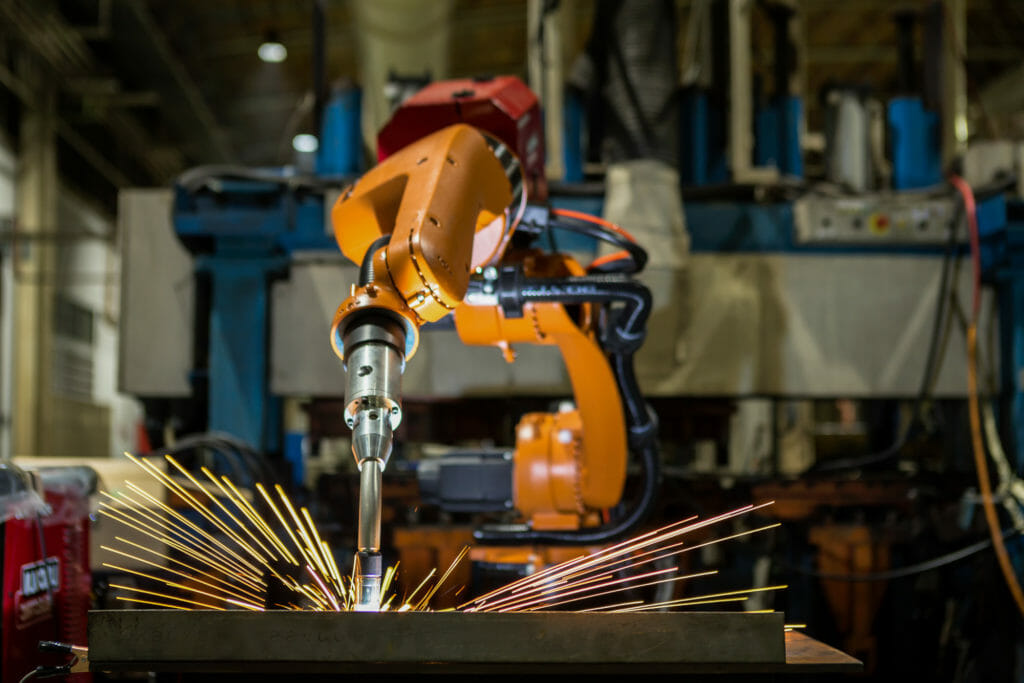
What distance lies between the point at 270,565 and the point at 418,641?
1.49 m

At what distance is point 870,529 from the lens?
3008 millimetres

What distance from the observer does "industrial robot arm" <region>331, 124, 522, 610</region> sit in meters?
1.34

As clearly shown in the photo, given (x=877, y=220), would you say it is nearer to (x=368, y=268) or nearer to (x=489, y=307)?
(x=489, y=307)

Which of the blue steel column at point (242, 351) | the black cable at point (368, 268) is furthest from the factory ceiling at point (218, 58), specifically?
the black cable at point (368, 268)

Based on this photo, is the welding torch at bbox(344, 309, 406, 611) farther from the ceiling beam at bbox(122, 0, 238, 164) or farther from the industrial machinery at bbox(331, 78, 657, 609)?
the ceiling beam at bbox(122, 0, 238, 164)

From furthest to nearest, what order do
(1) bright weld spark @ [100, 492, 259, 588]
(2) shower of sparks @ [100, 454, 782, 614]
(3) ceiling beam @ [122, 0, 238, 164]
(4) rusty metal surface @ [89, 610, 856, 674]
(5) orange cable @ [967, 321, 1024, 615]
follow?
(3) ceiling beam @ [122, 0, 238, 164], (5) orange cable @ [967, 321, 1024, 615], (1) bright weld spark @ [100, 492, 259, 588], (2) shower of sparks @ [100, 454, 782, 614], (4) rusty metal surface @ [89, 610, 856, 674]

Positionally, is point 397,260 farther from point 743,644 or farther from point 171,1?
point 171,1

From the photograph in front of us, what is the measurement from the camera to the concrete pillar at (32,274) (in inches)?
380

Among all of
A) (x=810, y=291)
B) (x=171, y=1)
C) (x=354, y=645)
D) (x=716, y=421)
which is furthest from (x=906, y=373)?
(x=171, y=1)

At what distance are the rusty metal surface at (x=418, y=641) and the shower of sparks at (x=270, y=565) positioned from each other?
0.43m

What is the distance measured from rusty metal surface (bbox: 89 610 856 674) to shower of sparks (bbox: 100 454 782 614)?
1.41 feet

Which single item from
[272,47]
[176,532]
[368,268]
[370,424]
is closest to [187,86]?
[272,47]

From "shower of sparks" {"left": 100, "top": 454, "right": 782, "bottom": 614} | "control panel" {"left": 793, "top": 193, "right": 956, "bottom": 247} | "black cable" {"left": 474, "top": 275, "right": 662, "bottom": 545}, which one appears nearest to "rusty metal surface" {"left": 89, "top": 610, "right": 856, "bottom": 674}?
"shower of sparks" {"left": 100, "top": 454, "right": 782, "bottom": 614}

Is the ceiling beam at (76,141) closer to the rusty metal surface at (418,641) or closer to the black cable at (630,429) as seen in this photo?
the black cable at (630,429)
